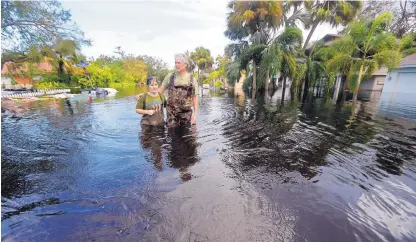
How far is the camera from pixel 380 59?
11.5 m

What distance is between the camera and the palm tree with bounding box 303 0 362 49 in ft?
60.4

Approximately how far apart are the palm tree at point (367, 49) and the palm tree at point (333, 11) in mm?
8052

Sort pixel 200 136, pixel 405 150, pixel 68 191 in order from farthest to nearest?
pixel 200 136 < pixel 405 150 < pixel 68 191

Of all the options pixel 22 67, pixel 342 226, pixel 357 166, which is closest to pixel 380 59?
pixel 357 166

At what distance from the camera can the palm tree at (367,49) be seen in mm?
11203

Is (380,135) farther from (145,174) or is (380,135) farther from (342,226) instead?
(145,174)

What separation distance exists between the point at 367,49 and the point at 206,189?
49.7ft

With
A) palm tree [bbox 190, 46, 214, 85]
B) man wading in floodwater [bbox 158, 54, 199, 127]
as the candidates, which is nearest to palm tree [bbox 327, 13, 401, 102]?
man wading in floodwater [bbox 158, 54, 199, 127]

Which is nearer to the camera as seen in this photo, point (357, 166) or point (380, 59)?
point (357, 166)

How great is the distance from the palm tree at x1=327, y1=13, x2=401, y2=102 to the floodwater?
405 inches

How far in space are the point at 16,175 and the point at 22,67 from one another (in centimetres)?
1558

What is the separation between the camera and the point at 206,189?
2.39 metres

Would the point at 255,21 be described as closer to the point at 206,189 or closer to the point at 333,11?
the point at 333,11

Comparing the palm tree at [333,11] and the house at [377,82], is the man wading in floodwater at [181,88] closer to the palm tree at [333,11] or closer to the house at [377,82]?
the palm tree at [333,11]
